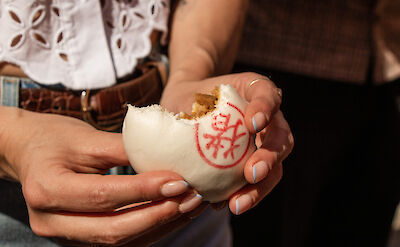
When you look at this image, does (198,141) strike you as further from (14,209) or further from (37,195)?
(14,209)

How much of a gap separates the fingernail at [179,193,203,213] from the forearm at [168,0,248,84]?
454mm

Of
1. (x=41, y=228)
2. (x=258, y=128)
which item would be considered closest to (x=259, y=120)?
(x=258, y=128)

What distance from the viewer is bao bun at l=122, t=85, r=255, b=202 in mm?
789

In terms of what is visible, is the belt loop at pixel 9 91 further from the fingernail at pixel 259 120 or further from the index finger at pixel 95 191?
the fingernail at pixel 259 120

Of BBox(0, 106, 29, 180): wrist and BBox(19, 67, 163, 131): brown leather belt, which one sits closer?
BBox(0, 106, 29, 180): wrist

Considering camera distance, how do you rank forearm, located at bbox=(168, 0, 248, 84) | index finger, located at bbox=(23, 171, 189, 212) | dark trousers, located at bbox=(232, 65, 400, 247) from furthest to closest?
dark trousers, located at bbox=(232, 65, 400, 247)
forearm, located at bbox=(168, 0, 248, 84)
index finger, located at bbox=(23, 171, 189, 212)

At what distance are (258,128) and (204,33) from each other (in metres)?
0.54

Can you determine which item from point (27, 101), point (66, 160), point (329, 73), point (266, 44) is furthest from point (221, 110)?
point (329, 73)

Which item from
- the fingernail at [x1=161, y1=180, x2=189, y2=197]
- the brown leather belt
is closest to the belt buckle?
the brown leather belt

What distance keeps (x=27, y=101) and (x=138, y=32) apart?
1.21ft

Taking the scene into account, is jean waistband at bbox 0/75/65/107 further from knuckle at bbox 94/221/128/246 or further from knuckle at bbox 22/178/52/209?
knuckle at bbox 94/221/128/246

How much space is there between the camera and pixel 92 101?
93 centimetres

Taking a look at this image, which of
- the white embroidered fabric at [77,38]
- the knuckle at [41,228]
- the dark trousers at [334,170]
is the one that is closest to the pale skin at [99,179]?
the knuckle at [41,228]

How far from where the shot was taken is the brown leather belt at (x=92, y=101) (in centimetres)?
90
